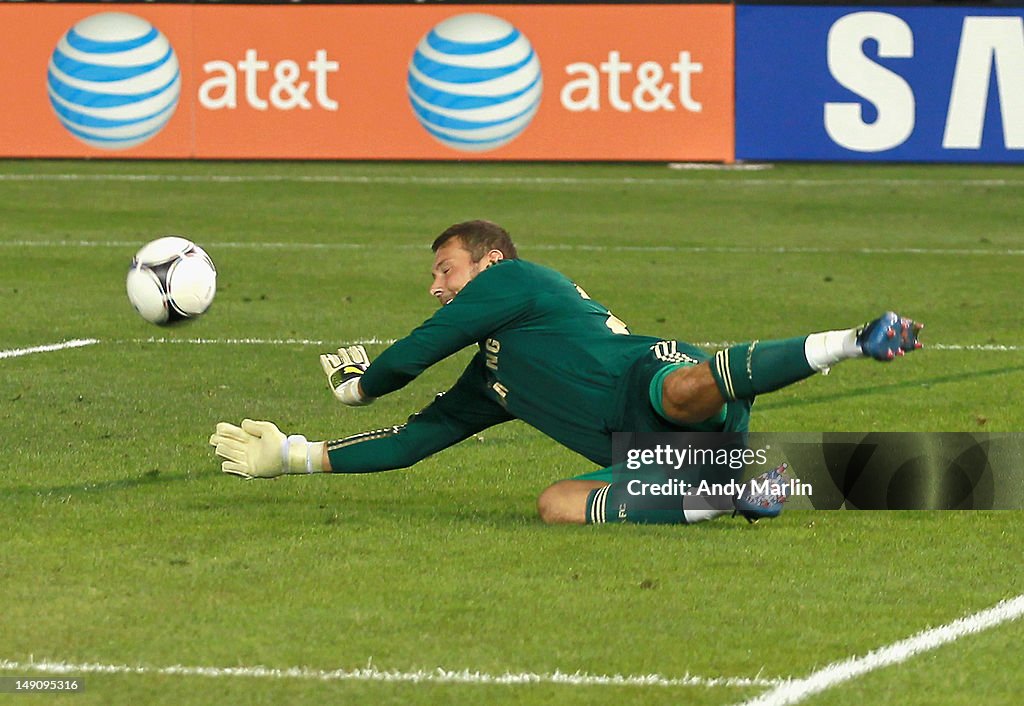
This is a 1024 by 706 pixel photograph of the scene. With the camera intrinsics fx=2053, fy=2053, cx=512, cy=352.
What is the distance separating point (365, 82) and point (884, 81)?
619 cm

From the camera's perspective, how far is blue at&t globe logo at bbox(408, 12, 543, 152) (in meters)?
24.2

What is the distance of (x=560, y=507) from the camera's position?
7070 mm

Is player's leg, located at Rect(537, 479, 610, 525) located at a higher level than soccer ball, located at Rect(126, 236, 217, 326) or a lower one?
lower

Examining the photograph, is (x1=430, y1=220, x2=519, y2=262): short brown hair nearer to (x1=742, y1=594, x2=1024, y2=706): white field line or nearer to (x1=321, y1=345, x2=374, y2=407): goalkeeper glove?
(x1=321, y1=345, x2=374, y2=407): goalkeeper glove

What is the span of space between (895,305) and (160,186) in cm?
1079

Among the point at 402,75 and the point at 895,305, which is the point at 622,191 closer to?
the point at 402,75

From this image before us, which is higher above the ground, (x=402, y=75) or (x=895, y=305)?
(x=402, y=75)

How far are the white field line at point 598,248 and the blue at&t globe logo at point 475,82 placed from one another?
6.81 metres

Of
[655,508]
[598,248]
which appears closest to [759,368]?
[655,508]

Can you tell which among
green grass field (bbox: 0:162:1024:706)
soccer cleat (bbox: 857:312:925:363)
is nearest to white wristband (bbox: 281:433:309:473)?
green grass field (bbox: 0:162:1024:706)

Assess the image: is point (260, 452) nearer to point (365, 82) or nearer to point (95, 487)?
point (95, 487)

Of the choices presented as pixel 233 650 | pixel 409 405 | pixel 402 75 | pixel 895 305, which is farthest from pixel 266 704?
pixel 402 75

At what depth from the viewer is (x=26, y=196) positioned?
21469 millimetres

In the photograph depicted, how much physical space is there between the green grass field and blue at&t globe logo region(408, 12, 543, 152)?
7290 mm
